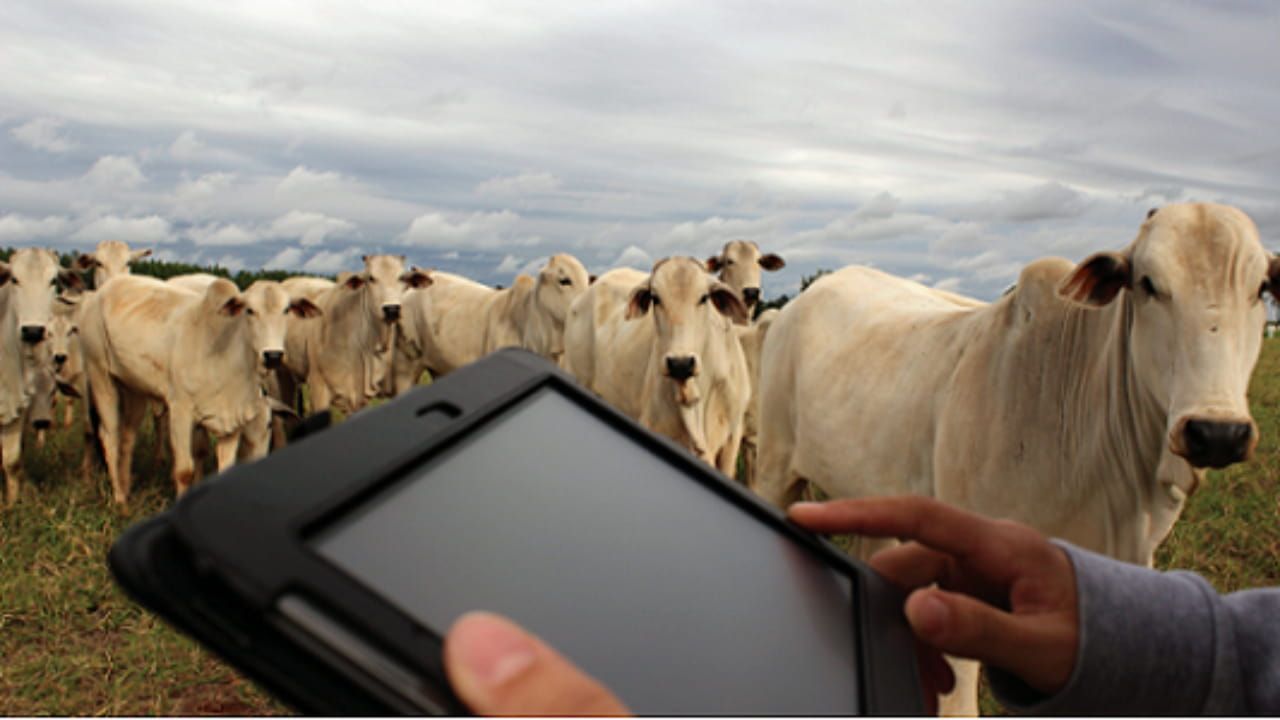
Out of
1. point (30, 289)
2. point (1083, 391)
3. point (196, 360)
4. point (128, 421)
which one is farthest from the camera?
point (128, 421)

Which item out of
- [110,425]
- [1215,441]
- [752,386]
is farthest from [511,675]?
[110,425]

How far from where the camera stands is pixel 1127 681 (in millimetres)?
1289

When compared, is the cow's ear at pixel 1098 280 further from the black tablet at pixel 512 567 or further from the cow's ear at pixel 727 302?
the cow's ear at pixel 727 302

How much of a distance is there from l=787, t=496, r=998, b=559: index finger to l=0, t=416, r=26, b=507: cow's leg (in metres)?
8.33

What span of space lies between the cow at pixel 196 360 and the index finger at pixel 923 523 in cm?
677

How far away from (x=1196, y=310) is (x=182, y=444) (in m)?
7.19

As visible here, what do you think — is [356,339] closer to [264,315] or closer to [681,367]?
[264,315]

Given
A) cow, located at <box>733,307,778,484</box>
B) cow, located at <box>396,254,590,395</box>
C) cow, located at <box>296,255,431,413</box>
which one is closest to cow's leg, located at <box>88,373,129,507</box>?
cow, located at <box>296,255,431,413</box>

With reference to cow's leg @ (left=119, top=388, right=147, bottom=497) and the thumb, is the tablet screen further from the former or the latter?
cow's leg @ (left=119, top=388, right=147, bottom=497)

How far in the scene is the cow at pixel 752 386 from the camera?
8.55 m

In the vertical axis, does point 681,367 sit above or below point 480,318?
above

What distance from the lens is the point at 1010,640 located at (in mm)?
1285

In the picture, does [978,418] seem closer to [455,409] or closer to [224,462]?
A: [455,409]

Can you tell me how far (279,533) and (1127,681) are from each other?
1184mm
